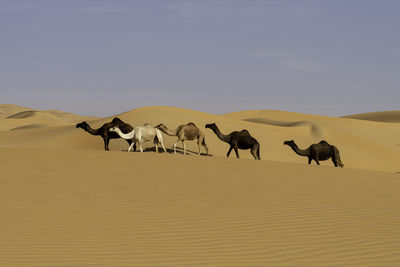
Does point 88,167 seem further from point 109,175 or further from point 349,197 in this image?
point 349,197

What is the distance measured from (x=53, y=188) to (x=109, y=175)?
2315 mm

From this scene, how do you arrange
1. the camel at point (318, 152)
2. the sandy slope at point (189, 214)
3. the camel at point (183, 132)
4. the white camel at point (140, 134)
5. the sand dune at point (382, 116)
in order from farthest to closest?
the sand dune at point (382, 116), the camel at point (318, 152), the camel at point (183, 132), the white camel at point (140, 134), the sandy slope at point (189, 214)

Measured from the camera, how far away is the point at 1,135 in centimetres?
4750

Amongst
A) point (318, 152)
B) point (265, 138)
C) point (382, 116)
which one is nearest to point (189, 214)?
point (318, 152)

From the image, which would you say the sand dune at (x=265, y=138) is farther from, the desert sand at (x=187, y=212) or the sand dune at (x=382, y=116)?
the sand dune at (x=382, y=116)

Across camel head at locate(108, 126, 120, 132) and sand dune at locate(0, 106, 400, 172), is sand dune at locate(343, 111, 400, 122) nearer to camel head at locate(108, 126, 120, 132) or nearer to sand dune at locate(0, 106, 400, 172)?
sand dune at locate(0, 106, 400, 172)

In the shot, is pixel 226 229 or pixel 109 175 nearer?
pixel 226 229

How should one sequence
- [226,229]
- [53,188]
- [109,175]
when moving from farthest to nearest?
[109,175]
[53,188]
[226,229]

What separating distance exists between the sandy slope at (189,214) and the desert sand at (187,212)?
18 millimetres

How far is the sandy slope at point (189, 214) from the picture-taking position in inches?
286

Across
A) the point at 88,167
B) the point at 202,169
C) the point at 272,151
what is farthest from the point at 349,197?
the point at 272,151

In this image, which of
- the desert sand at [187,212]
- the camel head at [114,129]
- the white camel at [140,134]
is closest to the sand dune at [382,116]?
the white camel at [140,134]

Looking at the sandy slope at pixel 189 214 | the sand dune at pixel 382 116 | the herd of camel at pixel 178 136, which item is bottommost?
the sandy slope at pixel 189 214

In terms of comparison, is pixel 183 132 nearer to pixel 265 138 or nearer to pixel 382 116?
pixel 265 138
